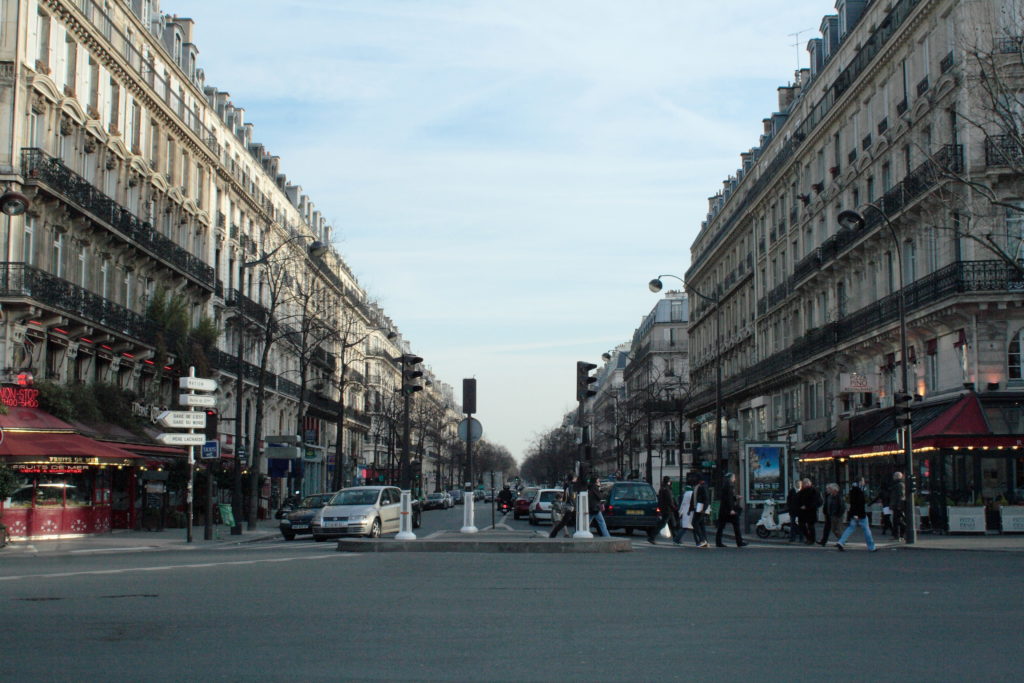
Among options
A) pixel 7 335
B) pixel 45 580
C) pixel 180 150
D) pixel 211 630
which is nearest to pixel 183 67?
pixel 180 150

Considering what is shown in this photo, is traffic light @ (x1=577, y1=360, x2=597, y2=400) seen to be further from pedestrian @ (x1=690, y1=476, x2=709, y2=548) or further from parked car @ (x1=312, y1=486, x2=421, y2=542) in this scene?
parked car @ (x1=312, y1=486, x2=421, y2=542)

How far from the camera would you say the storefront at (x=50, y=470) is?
98.0 ft

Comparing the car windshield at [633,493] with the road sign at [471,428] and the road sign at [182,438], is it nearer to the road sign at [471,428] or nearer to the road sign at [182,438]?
the road sign at [471,428]

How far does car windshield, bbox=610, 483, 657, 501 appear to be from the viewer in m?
34.4

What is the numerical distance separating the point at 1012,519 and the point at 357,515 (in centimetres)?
1857

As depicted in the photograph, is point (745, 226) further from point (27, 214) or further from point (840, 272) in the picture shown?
point (27, 214)

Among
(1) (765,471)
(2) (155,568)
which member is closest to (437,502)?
(1) (765,471)

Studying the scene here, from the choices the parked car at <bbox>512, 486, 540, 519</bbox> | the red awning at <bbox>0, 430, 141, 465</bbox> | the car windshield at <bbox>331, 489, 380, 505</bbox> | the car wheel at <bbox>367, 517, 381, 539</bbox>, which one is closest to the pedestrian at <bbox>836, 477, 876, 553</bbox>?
the car wheel at <bbox>367, 517, 381, 539</bbox>

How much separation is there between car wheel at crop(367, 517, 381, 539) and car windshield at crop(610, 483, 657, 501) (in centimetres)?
716

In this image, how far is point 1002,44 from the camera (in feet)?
109

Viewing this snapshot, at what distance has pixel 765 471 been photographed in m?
34.8

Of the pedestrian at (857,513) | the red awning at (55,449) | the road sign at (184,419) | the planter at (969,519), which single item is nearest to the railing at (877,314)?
the planter at (969,519)

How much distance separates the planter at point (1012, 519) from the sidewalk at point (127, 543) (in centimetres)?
2143

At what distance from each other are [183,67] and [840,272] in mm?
29950
